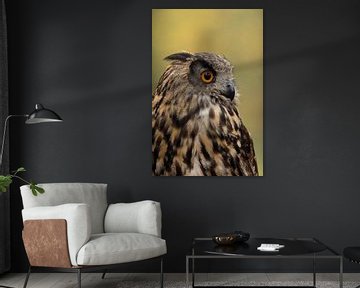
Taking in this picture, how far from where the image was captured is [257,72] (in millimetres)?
5168

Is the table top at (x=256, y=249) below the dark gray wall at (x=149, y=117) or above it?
below

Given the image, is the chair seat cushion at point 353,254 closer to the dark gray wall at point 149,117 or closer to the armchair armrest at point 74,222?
the dark gray wall at point 149,117

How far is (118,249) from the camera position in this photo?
3938 mm

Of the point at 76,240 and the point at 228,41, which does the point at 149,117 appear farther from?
the point at 76,240

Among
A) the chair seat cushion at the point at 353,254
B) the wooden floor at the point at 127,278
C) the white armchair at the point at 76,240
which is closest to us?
the chair seat cushion at the point at 353,254

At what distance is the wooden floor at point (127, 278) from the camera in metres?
4.68

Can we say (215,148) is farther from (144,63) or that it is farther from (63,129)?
(63,129)

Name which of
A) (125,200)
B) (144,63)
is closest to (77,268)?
(125,200)

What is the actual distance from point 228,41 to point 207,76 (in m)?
0.37

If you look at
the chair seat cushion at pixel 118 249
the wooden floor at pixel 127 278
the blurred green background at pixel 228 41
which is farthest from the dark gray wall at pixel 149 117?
the chair seat cushion at pixel 118 249

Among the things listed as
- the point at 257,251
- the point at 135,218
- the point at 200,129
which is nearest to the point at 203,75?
the point at 200,129

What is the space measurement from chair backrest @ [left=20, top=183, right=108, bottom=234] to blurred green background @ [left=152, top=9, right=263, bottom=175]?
45.0 inches

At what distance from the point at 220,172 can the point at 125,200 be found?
90 cm

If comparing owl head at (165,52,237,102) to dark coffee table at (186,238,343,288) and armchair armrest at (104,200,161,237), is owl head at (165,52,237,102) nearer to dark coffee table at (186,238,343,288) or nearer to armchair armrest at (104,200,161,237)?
armchair armrest at (104,200,161,237)
